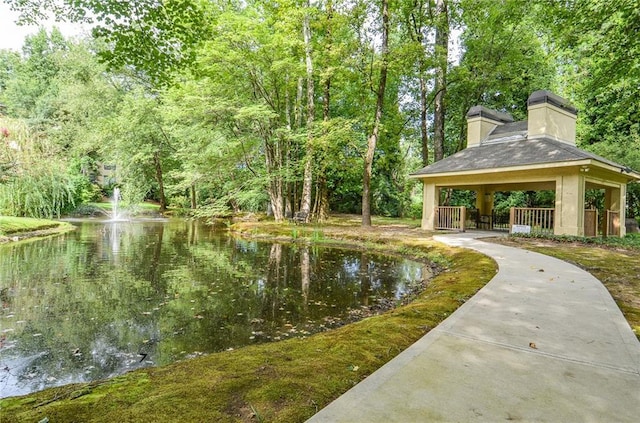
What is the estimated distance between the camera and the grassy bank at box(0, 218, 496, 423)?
1993mm

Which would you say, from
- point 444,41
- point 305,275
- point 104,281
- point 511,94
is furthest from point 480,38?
point 104,281

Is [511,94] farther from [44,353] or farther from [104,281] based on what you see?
[44,353]

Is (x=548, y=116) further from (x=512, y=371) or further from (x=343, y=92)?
(x=512, y=371)

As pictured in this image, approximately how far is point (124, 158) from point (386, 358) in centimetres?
2709

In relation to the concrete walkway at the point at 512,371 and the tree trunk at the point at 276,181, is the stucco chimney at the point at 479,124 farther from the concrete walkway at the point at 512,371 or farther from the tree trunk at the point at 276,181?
the concrete walkway at the point at 512,371

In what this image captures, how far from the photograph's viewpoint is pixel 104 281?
22.0 feet

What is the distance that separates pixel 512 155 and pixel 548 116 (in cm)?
220

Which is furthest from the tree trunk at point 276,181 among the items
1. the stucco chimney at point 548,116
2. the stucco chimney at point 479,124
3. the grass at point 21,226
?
the stucco chimney at point 548,116

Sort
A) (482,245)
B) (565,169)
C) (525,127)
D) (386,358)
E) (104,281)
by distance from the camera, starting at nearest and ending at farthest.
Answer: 1. (386,358)
2. (104,281)
3. (482,245)
4. (565,169)
5. (525,127)

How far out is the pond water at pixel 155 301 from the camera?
366cm

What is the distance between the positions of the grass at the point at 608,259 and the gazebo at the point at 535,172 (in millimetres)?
1256

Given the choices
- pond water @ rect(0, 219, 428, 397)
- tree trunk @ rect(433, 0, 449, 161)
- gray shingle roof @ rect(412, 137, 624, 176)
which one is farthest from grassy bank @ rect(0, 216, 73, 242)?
tree trunk @ rect(433, 0, 449, 161)

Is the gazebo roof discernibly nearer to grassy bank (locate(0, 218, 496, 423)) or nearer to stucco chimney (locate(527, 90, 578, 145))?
stucco chimney (locate(527, 90, 578, 145))

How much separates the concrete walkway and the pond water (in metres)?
2.04
